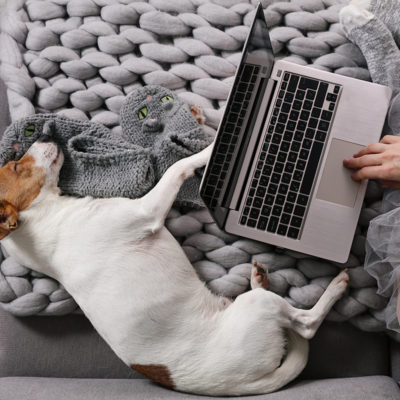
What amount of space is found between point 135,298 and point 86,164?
0.39 metres

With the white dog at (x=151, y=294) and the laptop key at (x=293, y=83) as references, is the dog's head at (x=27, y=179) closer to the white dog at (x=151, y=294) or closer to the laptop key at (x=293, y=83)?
the white dog at (x=151, y=294)

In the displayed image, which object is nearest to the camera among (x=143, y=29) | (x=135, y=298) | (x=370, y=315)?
(x=135, y=298)

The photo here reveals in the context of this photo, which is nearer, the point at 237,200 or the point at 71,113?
the point at 237,200

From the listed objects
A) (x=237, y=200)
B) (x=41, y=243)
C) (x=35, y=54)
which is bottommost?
(x=41, y=243)

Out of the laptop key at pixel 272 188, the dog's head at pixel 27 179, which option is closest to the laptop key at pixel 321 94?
the laptop key at pixel 272 188

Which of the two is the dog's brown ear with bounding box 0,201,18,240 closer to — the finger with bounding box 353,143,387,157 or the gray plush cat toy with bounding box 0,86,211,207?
the gray plush cat toy with bounding box 0,86,211,207

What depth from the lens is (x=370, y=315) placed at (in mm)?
1184

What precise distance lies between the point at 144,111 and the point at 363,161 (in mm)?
593

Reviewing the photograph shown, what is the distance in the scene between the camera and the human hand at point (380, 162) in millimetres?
1060

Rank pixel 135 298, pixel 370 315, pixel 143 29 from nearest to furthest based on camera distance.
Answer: pixel 135 298
pixel 370 315
pixel 143 29

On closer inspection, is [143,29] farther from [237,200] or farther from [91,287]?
[91,287]

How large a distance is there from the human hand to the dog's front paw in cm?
26

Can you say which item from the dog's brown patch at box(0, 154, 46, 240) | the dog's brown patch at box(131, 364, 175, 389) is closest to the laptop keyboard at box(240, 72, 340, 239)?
the dog's brown patch at box(131, 364, 175, 389)

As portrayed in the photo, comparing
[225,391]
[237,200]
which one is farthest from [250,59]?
[225,391]
